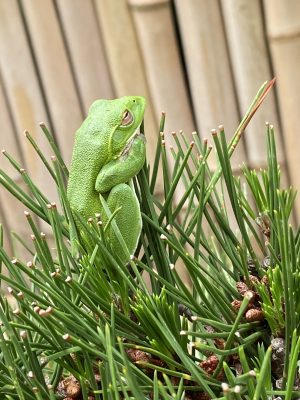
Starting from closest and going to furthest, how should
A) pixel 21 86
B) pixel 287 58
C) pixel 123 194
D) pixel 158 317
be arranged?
pixel 158 317 → pixel 123 194 → pixel 287 58 → pixel 21 86

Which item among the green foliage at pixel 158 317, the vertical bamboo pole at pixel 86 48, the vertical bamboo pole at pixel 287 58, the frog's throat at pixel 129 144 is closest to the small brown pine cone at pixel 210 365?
the green foliage at pixel 158 317

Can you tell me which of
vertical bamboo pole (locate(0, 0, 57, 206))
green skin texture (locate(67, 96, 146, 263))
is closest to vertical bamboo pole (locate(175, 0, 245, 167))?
vertical bamboo pole (locate(0, 0, 57, 206))

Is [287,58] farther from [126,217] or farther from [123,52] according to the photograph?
[126,217]

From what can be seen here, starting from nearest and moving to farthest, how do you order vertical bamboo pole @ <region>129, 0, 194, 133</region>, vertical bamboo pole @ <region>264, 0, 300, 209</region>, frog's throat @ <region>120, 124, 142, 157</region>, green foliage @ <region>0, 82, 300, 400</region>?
Result: green foliage @ <region>0, 82, 300, 400</region> → frog's throat @ <region>120, 124, 142, 157</region> → vertical bamboo pole @ <region>264, 0, 300, 209</region> → vertical bamboo pole @ <region>129, 0, 194, 133</region>

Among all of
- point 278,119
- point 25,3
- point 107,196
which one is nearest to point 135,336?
point 107,196

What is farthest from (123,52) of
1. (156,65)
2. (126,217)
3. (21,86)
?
(126,217)

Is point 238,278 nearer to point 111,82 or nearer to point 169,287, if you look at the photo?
point 169,287

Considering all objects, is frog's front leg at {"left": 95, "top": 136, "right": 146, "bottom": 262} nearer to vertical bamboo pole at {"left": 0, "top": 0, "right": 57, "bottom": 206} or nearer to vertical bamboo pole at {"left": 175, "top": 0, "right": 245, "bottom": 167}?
vertical bamboo pole at {"left": 175, "top": 0, "right": 245, "bottom": 167}

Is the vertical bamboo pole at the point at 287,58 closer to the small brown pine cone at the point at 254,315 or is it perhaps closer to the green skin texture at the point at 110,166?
the green skin texture at the point at 110,166
